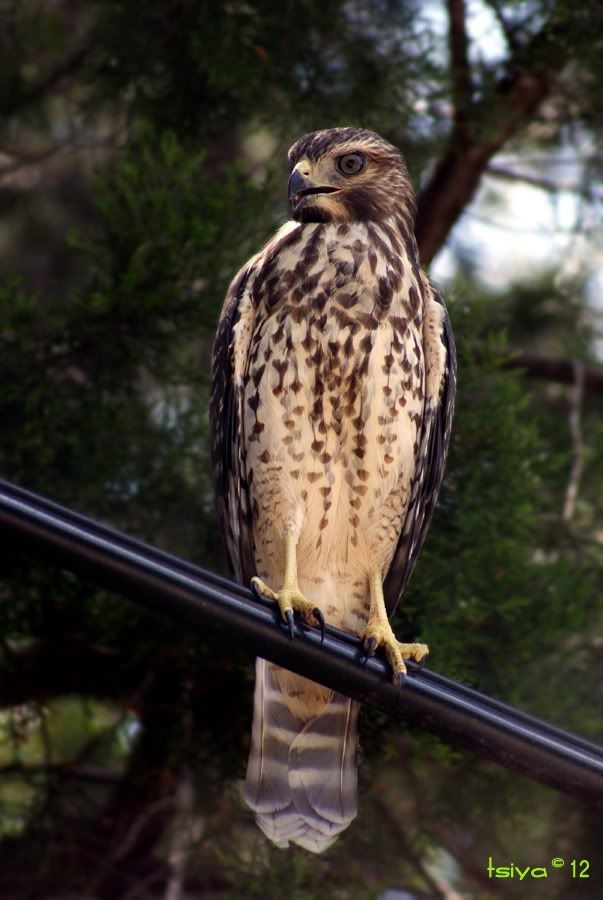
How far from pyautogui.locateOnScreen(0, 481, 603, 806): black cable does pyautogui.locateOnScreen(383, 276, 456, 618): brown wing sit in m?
1.04

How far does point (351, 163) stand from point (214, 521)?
1.28 m

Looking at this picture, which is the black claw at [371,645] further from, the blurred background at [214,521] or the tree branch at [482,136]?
the tree branch at [482,136]

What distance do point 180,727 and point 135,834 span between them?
388 mm

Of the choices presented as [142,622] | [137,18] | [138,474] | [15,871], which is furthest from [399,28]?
[15,871]

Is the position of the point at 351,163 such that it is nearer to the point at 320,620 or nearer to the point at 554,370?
the point at 320,620

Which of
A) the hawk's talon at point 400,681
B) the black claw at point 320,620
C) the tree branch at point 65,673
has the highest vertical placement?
the hawk's talon at point 400,681

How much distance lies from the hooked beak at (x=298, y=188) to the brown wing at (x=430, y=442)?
0.40m

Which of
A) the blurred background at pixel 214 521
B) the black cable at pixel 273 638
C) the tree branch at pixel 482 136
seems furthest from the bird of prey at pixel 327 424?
the tree branch at pixel 482 136

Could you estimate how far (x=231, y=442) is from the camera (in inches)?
127

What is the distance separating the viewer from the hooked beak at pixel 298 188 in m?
2.95

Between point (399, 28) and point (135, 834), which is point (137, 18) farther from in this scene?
point (135, 834)

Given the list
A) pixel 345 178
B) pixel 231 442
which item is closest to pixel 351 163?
pixel 345 178

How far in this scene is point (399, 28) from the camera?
4.51 meters

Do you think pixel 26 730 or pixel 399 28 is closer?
pixel 26 730
